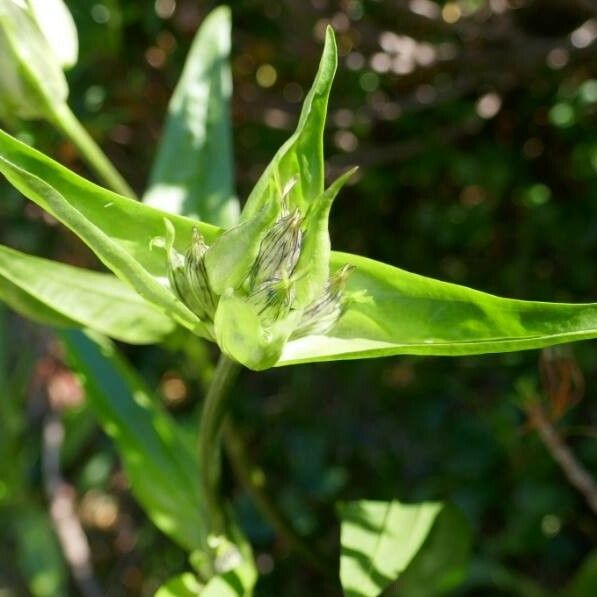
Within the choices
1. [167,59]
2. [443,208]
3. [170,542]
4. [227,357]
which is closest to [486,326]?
[227,357]

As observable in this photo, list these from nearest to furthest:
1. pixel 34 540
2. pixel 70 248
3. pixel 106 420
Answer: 1. pixel 106 420
2. pixel 34 540
3. pixel 70 248

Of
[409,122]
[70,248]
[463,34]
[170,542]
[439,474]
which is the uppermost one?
[463,34]

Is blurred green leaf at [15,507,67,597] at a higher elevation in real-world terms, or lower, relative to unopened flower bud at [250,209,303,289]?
lower

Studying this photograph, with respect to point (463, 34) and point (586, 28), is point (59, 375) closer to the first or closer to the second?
point (463, 34)

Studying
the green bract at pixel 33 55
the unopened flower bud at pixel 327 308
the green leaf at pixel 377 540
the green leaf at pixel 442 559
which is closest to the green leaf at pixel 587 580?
the green leaf at pixel 442 559

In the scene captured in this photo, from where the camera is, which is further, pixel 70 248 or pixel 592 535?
pixel 70 248

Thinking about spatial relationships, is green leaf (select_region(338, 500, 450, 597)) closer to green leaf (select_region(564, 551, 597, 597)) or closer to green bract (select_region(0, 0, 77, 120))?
green leaf (select_region(564, 551, 597, 597))

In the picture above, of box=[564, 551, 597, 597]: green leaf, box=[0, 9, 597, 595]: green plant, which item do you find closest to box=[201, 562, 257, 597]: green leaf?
box=[0, 9, 597, 595]: green plant

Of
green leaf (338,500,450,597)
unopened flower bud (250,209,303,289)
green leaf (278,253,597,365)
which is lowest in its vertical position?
green leaf (338,500,450,597)
